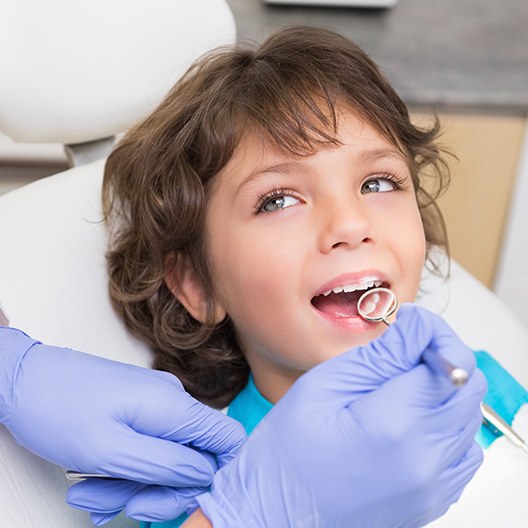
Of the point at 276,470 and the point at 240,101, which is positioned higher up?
the point at 240,101

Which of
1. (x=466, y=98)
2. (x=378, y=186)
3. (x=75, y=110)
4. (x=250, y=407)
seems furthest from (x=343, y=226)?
(x=466, y=98)

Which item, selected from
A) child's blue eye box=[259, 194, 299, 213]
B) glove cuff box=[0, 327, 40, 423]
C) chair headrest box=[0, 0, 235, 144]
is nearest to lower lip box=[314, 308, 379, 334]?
child's blue eye box=[259, 194, 299, 213]

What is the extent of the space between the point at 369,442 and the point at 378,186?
461 mm

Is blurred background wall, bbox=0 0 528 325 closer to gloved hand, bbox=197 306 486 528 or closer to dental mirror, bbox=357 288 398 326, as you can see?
dental mirror, bbox=357 288 398 326

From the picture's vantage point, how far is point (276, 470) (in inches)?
31.0

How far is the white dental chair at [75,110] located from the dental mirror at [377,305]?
1.35 ft

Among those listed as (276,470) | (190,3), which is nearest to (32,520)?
(276,470)

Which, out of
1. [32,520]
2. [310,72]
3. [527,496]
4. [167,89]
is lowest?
[527,496]

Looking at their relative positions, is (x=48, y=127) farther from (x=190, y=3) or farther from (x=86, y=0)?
(x=190, y=3)

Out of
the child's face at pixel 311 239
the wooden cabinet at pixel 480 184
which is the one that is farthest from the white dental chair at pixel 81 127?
the wooden cabinet at pixel 480 184

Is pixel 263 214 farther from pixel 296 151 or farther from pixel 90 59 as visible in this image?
pixel 90 59

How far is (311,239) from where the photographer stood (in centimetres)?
100

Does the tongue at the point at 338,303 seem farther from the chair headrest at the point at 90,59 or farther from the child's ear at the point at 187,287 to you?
the chair headrest at the point at 90,59

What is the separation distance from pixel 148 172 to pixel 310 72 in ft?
0.94
